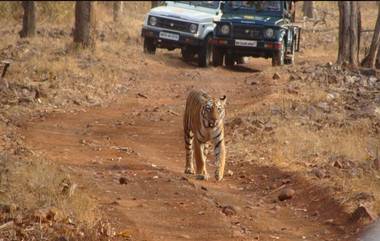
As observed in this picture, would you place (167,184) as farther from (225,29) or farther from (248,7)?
(248,7)

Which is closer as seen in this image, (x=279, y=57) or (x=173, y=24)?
(x=279, y=57)

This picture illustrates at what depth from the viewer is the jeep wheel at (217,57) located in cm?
2641

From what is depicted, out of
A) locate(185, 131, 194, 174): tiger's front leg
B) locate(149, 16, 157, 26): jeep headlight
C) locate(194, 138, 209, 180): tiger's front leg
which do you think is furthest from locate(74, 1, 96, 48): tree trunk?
locate(194, 138, 209, 180): tiger's front leg

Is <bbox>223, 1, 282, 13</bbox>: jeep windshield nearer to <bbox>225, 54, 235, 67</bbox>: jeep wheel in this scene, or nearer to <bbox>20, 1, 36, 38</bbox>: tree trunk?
<bbox>225, 54, 235, 67</bbox>: jeep wheel

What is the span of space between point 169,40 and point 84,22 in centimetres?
335

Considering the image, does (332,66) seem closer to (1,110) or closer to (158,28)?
(158,28)

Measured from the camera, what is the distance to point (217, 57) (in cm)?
2659

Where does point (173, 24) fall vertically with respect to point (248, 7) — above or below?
below

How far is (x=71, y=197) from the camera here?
8.61 meters

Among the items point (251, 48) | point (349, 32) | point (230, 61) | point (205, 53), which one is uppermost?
point (349, 32)

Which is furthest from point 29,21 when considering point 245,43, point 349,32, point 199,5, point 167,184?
point 167,184

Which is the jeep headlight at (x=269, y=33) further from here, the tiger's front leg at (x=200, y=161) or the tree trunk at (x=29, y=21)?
the tiger's front leg at (x=200, y=161)

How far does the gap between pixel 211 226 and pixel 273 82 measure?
43.2 ft

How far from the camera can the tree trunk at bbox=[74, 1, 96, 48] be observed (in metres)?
23.6
